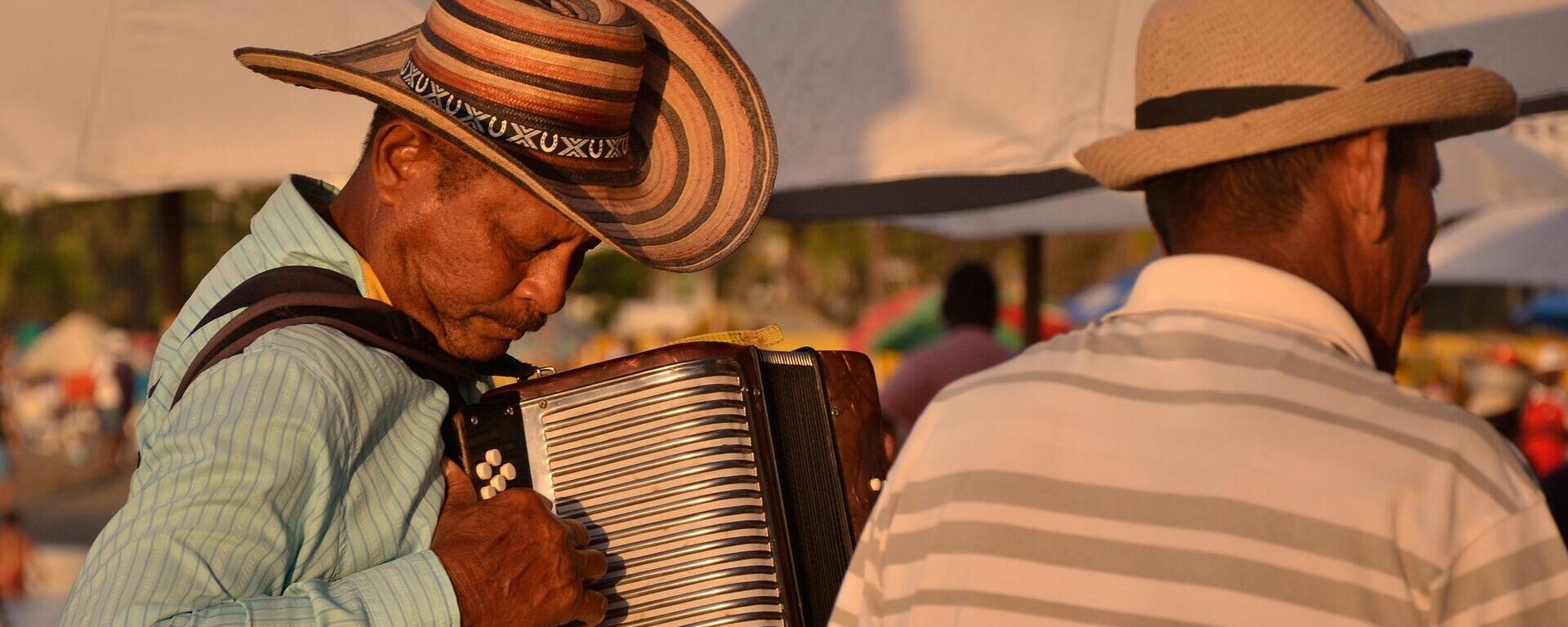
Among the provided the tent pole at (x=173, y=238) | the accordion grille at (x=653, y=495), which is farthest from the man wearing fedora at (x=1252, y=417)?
the tent pole at (x=173, y=238)

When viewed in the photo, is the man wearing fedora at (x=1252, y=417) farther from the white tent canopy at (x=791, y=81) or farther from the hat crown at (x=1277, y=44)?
the white tent canopy at (x=791, y=81)

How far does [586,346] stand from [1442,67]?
21.7 meters

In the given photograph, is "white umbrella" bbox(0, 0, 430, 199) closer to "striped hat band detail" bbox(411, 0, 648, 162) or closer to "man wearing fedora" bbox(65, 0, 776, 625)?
"man wearing fedora" bbox(65, 0, 776, 625)

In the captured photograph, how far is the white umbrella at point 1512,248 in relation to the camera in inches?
364

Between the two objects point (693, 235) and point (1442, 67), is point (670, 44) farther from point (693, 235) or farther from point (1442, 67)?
point (1442, 67)

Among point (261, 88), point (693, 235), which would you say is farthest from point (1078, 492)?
point (261, 88)

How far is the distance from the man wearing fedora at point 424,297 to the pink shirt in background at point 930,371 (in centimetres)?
355

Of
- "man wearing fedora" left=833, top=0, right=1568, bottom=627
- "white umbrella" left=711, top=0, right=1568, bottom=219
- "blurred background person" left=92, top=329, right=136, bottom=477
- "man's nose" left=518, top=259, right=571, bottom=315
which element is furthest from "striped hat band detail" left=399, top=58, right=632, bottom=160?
"blurred background person" left=92, top=329, right=136, bottom=477

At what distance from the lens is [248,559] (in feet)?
5.46

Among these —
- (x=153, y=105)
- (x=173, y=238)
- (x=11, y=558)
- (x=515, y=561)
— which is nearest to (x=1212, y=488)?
(x=515, y=561)

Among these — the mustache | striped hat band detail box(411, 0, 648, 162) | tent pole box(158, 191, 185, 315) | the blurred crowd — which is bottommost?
the blurred crowd

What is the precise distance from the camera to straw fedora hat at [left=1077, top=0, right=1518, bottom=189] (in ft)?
4.53

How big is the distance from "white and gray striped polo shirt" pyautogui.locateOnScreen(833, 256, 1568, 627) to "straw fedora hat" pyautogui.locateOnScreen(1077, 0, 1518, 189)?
0.39ft

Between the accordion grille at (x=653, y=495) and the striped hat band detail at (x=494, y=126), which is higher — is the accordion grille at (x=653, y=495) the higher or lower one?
the lower one
